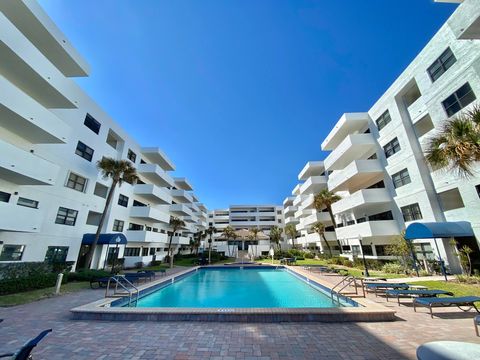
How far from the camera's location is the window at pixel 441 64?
15141mm

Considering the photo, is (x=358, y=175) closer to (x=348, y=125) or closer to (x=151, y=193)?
(x=348, y=125)

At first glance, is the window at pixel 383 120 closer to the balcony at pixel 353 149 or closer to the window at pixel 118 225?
the balcony at pixel 353 149

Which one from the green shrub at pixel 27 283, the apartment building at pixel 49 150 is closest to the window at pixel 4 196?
the apartment building at pixel 49 150

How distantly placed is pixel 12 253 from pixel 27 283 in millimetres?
3042

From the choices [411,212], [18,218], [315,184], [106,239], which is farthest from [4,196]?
[315,184]

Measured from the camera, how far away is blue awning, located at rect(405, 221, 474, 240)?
1390 centimetres

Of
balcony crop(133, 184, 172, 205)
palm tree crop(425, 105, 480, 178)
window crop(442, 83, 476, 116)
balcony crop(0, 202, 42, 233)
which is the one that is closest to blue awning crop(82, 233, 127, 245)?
balcony crop(0, 202, 42, 233)

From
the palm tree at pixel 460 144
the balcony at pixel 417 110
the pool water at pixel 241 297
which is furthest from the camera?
the balcony at pixel 417 110

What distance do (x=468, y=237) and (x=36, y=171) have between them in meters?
27.9

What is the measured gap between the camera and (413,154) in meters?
18.1

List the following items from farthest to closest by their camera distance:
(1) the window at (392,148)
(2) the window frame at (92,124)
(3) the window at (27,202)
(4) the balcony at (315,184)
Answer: (4) the balcony at (315,184), (1) the window at (392,148), (2) the window frame at (92,124), (3) the window at (27,202)

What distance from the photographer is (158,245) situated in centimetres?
3309

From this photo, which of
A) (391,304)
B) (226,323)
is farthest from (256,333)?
(391,304)

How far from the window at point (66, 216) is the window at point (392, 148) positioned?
2943cm
